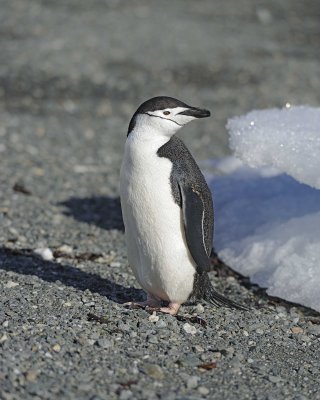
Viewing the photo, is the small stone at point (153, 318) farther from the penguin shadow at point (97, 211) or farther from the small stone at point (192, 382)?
the penguin shadow at point (97, 211)

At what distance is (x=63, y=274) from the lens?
18.5 feet

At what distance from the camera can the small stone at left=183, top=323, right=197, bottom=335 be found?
15.0ft

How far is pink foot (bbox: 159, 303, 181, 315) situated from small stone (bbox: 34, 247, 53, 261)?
141 centimetres

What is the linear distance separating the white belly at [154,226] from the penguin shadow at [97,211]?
7.50 feet

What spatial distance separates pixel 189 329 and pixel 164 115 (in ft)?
3.62

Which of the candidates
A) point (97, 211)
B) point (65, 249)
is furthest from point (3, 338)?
point (97, 211)

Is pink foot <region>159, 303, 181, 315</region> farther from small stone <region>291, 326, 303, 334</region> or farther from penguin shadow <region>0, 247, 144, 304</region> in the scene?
small stone <region>291, 326, 303, 334</region>

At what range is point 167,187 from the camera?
4.58 m

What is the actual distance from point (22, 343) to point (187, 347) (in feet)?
2.65

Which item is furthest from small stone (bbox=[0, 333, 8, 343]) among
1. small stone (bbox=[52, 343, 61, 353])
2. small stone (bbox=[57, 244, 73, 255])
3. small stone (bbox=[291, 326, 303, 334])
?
small stone (bbox=[57, 244, 73, 255])

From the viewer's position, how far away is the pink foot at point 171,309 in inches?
188

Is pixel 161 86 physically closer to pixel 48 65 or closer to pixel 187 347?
pixel 48 65

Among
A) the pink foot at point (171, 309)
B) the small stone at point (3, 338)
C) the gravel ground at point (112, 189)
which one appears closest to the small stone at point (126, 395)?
the gravel ground at point (112, 189)

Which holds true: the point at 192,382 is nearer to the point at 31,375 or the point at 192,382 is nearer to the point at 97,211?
the point at 31,375
